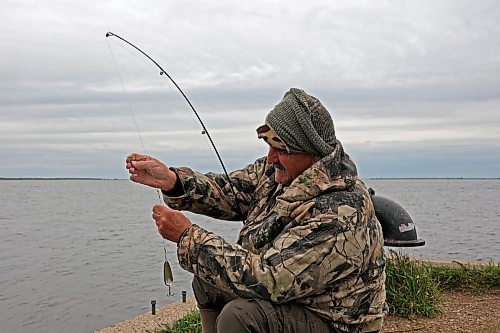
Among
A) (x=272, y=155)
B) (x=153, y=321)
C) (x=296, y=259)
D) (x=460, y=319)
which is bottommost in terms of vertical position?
(x=460, y=319)

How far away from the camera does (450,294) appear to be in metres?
6.02

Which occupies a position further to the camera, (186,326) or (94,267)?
(94,267)

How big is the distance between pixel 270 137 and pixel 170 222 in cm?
57

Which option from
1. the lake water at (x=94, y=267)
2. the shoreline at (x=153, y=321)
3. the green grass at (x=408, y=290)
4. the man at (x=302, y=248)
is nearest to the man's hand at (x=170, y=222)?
the man at (x=302, y=248)

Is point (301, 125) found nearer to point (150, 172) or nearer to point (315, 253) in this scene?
point (315, 253)

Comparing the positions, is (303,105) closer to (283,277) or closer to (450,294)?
(283,277)

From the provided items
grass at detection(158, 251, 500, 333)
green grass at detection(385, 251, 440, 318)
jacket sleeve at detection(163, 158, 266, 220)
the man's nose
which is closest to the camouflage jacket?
the man's nose

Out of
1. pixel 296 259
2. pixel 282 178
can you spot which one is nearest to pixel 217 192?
pixel 282 178

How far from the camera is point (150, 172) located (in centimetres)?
344

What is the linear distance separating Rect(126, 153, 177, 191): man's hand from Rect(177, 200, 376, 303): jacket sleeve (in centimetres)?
77

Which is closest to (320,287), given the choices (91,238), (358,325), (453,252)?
(358,325)

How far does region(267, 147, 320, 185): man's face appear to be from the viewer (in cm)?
286

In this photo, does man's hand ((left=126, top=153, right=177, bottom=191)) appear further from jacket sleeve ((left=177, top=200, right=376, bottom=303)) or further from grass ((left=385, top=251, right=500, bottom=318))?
grass ((left=385, top=251, right=500, bottom=318))

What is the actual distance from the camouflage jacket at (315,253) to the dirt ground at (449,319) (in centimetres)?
227
